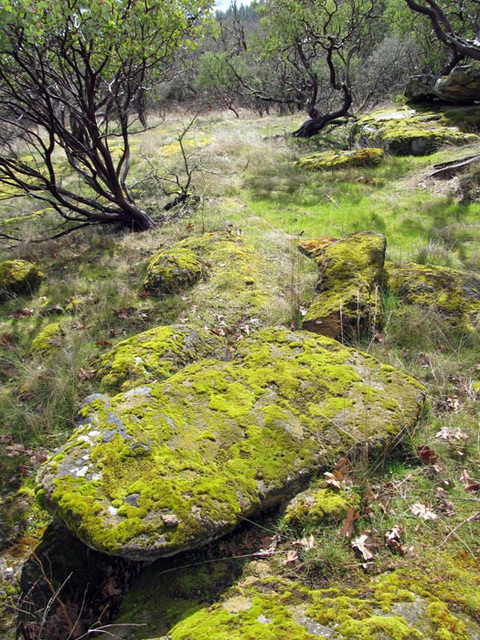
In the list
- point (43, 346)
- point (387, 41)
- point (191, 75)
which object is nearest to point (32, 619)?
point (43, 346)

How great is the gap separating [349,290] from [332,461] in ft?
8.37

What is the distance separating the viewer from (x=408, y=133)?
11.1 meters

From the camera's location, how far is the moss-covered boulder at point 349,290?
4.55 metres

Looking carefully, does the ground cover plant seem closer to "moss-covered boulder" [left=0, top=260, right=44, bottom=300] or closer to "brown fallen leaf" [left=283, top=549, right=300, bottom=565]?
"brown fallen leaf" [left=283, top=549, right=300, bottom=565]

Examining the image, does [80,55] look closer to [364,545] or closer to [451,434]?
[451,434]

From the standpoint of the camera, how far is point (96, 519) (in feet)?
7.53

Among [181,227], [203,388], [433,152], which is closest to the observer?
[203,388]

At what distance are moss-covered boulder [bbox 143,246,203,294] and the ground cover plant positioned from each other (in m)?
0.13

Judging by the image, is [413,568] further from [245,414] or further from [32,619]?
[32,619]

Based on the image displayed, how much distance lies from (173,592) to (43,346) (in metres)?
3.86

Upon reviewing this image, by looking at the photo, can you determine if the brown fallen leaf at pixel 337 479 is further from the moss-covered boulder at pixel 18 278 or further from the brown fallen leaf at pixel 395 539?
the moss-covered boulder at pixel 18 278

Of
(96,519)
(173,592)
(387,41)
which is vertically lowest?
Answer: (173,592)

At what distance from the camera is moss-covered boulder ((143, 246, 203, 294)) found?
240 inches

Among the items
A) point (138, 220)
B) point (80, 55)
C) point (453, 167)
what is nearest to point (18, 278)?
point (138, 220)
